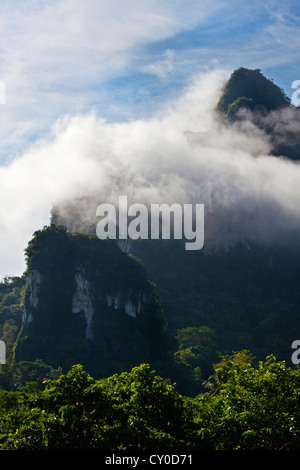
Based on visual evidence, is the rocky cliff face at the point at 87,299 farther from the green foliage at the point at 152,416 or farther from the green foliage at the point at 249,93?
the green foliage at the point at 249,93

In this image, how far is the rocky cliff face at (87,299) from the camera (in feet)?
203

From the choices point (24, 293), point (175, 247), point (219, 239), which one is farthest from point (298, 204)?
point (24, 293)

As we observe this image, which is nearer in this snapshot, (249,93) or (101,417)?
(101,417)

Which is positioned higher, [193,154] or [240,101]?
[240,101]

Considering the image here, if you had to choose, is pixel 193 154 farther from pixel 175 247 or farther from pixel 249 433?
pixel 249 433

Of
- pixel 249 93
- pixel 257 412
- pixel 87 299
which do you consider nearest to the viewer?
pixel 257 412

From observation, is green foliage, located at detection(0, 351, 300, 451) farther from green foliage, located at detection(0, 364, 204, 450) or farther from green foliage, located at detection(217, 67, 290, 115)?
green foliage, located at detection(217, 67, 290, 115)

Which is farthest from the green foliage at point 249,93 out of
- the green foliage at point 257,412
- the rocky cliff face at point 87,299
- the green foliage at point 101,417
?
the green foliage at point 101,417

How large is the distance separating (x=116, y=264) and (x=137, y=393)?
49.5 metres

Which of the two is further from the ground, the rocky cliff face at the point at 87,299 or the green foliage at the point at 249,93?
the green foliage at the point at 249,93

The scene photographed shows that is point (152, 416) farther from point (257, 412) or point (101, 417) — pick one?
point (257, 412)

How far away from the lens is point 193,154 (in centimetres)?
11731

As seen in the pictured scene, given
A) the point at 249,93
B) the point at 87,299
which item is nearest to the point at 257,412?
the point at 87,299

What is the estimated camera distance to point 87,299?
2515 inches
